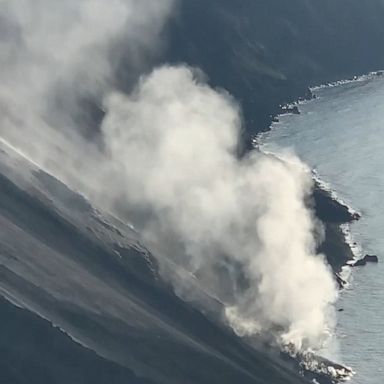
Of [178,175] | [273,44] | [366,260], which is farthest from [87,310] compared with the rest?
[273,44]

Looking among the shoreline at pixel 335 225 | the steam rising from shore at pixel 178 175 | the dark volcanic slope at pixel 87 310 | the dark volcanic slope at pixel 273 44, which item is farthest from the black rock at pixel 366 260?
the dark volcanic slope at pixel 273 44

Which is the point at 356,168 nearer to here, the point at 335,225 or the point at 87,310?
the point at 335,225

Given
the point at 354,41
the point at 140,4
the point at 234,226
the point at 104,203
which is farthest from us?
the point at 354,41

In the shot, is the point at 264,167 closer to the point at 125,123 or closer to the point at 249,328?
the point at 125,123

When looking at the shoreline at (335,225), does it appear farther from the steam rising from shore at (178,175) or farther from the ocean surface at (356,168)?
the steam rising from shore at (178,175)

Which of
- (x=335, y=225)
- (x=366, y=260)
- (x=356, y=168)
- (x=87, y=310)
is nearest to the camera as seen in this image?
(x=87, y=310)

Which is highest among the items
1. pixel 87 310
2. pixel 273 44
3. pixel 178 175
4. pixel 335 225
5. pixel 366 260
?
pixel 273 44

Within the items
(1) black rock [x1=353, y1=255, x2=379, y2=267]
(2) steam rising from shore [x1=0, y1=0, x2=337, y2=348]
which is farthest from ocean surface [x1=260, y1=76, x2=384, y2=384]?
(2) steam rising from shore [x1=0, y1=0, x2=337, y2=348]

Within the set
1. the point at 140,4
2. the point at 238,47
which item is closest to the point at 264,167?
the point at 140,4
